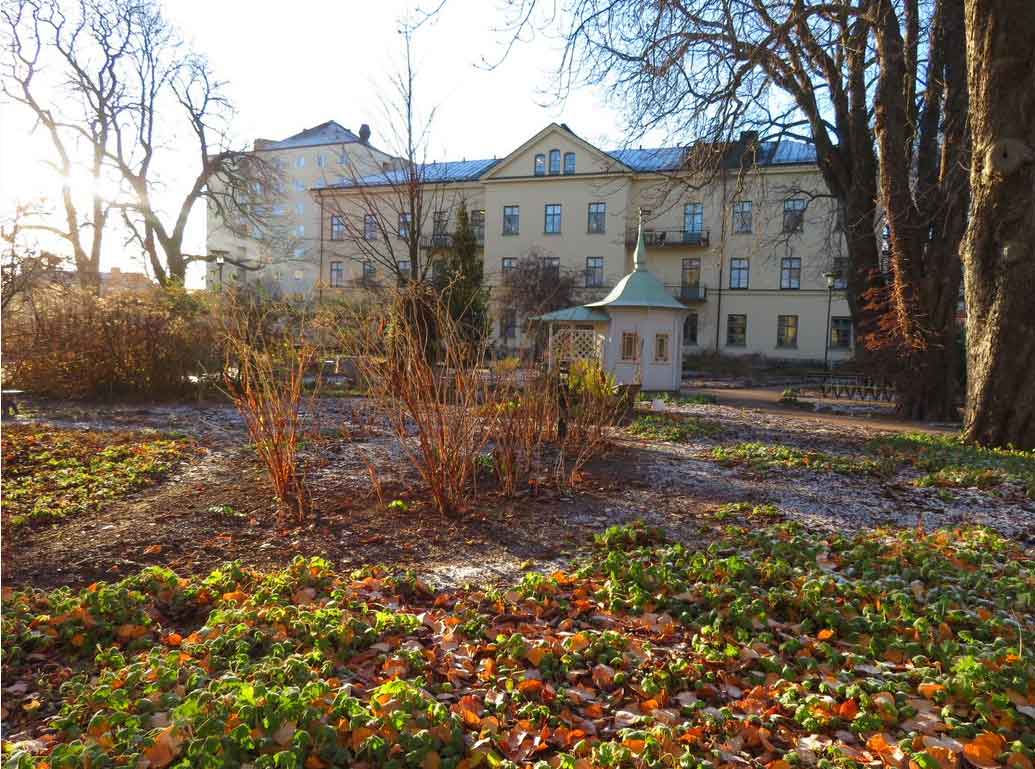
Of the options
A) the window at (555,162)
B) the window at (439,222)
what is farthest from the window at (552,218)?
the window at (439,222)

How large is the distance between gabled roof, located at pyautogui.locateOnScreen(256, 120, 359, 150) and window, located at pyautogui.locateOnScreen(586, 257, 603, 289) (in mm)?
25931

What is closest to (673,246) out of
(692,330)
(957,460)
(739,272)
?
(739,272)

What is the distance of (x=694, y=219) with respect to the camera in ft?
128

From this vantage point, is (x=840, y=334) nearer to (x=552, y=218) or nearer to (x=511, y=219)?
(x=552, y=218)

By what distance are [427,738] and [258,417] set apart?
375cm

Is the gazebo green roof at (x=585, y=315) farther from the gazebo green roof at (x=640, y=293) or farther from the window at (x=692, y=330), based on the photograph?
the window at (x=692, y=330)

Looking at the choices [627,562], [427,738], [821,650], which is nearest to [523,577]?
[627,562]

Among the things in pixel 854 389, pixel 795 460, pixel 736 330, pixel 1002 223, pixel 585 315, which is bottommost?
pixel 795 460

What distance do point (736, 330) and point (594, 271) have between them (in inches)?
322

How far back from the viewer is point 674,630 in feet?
11.4

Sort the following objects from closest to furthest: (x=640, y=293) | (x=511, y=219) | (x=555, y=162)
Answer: (x=640, y=293) → (x=555, y=162) → (x=511, y=219)

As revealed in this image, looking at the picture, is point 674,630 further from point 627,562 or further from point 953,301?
point 953,301

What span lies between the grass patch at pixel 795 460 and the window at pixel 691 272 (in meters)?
31.3

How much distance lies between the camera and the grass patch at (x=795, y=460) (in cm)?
782
